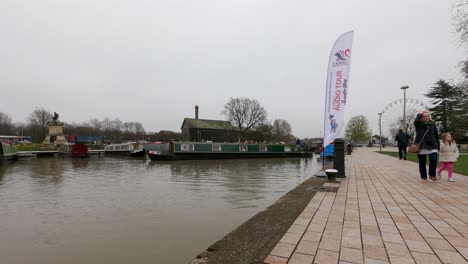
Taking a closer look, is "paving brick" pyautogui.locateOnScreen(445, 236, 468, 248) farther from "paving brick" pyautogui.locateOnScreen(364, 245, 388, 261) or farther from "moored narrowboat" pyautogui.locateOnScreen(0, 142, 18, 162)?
"moored narrowboat" pyautogui.locateOnScreen(0, 142, 18, 162)

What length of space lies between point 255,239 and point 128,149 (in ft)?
114

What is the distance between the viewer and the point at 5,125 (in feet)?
224

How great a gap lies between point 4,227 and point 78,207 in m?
1.66

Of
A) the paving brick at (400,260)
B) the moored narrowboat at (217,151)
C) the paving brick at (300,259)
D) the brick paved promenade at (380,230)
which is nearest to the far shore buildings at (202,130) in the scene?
the moored narrowboat at (217,151)

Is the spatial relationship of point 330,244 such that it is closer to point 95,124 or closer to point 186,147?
point 186,147

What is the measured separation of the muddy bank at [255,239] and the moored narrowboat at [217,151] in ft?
70.9

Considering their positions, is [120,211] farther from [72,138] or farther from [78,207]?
[72,138]

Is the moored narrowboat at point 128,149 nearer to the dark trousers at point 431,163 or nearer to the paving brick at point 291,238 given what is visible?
the dark trousers at point 431,163

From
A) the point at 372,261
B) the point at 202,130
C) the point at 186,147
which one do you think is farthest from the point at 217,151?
the point at 202,130


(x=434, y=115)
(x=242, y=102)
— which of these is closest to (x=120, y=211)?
(x=434, y=115)

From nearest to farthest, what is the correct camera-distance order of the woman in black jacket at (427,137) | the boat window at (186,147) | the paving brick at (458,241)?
the paving brick at (458,241) < the woman in black jacket at (427,137) < the boat window at (186,147)

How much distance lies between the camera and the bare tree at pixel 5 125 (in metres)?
66.1

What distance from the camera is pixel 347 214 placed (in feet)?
13.8

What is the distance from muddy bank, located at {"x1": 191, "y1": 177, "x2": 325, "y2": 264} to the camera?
272 centimetres
